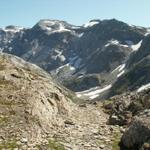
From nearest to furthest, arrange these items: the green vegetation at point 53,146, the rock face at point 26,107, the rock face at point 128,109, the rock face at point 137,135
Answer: the rock face at point 137,135 < the green vegetation at point 53,146 < the rock face at point 26,107 < the rock face at point 128,109

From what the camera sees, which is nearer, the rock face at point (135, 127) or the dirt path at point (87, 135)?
the rock face at point (135, 127)

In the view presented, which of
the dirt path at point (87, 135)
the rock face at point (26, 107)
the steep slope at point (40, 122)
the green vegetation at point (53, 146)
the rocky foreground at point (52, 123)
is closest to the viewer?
the green vegetation at point (53, 146)

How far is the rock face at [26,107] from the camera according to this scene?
28.1 meters

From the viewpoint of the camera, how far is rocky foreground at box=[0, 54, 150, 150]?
87.6 feet

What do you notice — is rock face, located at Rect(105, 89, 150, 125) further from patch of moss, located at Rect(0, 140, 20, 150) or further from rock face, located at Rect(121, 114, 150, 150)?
patch of moss, located at Rect(0, 140, 20, 150)

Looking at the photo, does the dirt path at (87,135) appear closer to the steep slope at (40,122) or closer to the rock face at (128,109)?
the steep slope at (40,122)

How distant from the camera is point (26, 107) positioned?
31359 mm

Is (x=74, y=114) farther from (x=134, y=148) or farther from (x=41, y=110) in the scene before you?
(x=134, y=148)

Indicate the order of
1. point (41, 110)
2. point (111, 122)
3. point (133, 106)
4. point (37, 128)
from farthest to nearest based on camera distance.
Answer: point (133, 106), point (111, 122), point (41, 110), point (37, 128)

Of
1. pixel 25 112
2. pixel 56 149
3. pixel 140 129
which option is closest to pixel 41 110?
pixel 25 112

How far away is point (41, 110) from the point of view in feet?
106

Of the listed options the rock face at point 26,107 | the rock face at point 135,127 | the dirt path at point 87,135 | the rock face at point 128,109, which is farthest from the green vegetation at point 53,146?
the rock face at point 128,109

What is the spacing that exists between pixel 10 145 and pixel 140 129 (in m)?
8.72

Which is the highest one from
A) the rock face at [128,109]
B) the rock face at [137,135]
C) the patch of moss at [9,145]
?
the rock face at [137,135]
